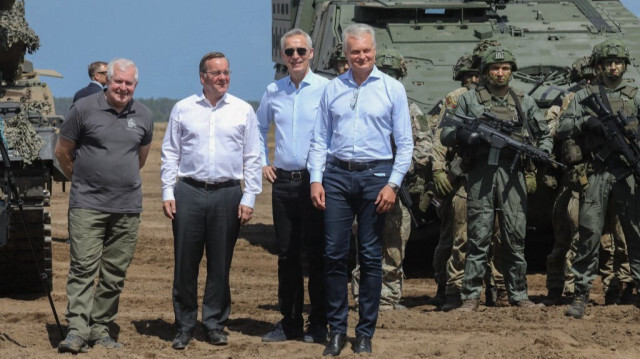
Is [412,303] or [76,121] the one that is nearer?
[76,121]

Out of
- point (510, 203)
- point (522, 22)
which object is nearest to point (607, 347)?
point (510, 203)

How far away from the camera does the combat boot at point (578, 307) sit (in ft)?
31.4

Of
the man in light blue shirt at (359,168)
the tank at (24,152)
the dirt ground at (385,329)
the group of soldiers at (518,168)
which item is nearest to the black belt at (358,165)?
the man in light blue shirt at (359,168)

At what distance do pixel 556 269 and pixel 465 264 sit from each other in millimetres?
1177

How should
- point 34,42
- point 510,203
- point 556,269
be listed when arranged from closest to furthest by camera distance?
1. point 510,203
2. point 556,269
3. point 34,42

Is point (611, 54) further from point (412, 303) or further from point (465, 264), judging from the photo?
point (412, 303)

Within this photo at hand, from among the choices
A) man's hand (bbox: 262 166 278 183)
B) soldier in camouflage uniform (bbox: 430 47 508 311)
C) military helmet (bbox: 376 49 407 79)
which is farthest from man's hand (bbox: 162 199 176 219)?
soldier in camouflage uniform (bbox: 430 47 508 311)

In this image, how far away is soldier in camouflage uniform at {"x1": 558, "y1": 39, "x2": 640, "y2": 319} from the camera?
9.77 m

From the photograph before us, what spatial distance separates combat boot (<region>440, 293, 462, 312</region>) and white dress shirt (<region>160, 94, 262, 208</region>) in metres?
2.47

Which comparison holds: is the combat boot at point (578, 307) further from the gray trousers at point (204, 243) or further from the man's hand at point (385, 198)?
the gray trousers at point (204, 243)

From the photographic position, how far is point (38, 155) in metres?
10.2

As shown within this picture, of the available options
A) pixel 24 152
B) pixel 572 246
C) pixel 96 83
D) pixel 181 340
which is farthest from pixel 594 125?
pixel 96 83

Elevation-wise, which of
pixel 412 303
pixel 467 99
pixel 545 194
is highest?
pixel 467 99

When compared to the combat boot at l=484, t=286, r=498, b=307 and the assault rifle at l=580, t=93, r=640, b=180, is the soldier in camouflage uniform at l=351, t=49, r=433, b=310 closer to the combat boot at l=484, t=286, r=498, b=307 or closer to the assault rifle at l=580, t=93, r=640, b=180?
the combat boot at l=484, t=286, r=498, b=307
